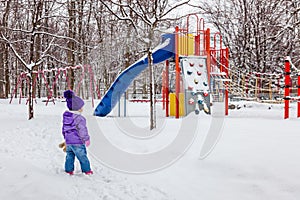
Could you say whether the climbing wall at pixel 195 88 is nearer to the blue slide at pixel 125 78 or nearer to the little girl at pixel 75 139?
the blue slide at pixel 125 78

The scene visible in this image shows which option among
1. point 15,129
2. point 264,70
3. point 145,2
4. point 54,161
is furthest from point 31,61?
point 264,70

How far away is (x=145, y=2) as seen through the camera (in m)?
9.96

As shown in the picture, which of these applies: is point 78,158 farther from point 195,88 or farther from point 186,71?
point 186,71

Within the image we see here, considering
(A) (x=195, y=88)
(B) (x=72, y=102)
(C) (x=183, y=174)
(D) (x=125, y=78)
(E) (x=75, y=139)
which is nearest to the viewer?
(C) (x=183, y=174)

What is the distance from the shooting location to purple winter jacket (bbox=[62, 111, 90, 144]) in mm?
5062

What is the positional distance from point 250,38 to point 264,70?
3.28 metres

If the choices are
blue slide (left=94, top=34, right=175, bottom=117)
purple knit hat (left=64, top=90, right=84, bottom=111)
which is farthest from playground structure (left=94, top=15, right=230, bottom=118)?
purple knit hat (left=64, top=90, right=84, bottom=111)

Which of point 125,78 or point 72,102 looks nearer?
point 72,102

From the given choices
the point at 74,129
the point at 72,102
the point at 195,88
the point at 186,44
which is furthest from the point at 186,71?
the point at 74,129

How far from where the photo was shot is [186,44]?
12.8m

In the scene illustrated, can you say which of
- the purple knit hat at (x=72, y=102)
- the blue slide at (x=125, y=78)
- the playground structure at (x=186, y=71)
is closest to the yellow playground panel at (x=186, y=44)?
the playground structure at (x=186, y=71)

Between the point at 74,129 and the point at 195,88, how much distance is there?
24.3ft

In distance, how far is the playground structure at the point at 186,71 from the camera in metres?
11.8

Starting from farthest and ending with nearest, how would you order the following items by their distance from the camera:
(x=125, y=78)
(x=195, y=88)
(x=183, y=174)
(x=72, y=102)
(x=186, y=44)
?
1. (x=125, y=78)
2. (x=186, y=44)
3. (x=195, y=88)
4. (x=72, y=102)
5. (x=183, y=174)
